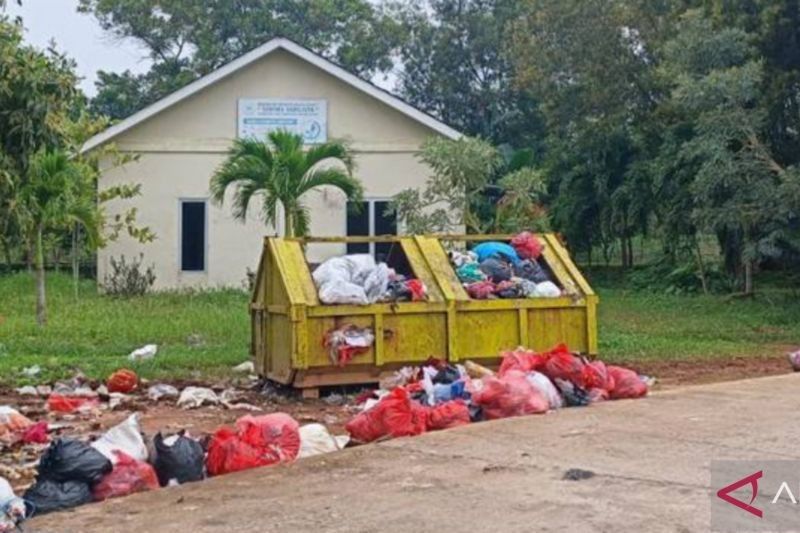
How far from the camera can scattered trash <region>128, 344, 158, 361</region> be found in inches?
→ 481

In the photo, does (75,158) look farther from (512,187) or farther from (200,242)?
(512,187)

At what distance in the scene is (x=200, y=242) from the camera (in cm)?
2170

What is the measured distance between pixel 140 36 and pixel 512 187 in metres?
27.0

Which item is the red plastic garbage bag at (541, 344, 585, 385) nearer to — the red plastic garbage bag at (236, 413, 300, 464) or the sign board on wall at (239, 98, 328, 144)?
the red plastic garbage bag at (236, 413, 300, 464)

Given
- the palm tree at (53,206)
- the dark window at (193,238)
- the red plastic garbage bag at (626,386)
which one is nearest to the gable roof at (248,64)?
the dark window at (193,238)

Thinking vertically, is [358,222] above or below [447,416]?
above

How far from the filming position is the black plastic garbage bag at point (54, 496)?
570 cm

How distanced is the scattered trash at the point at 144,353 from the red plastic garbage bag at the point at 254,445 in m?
5.46

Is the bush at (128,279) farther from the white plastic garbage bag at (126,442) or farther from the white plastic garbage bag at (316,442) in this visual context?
the white plastic garbage bag at (126,442)

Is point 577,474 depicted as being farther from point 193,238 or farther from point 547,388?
point 193,238

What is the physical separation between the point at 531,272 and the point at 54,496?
21.5ft

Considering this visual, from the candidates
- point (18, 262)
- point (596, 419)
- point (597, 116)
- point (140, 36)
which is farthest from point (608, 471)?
point (140, 36)

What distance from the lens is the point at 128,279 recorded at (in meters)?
21.1

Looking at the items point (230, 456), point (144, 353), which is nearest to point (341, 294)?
point (230, 456)
